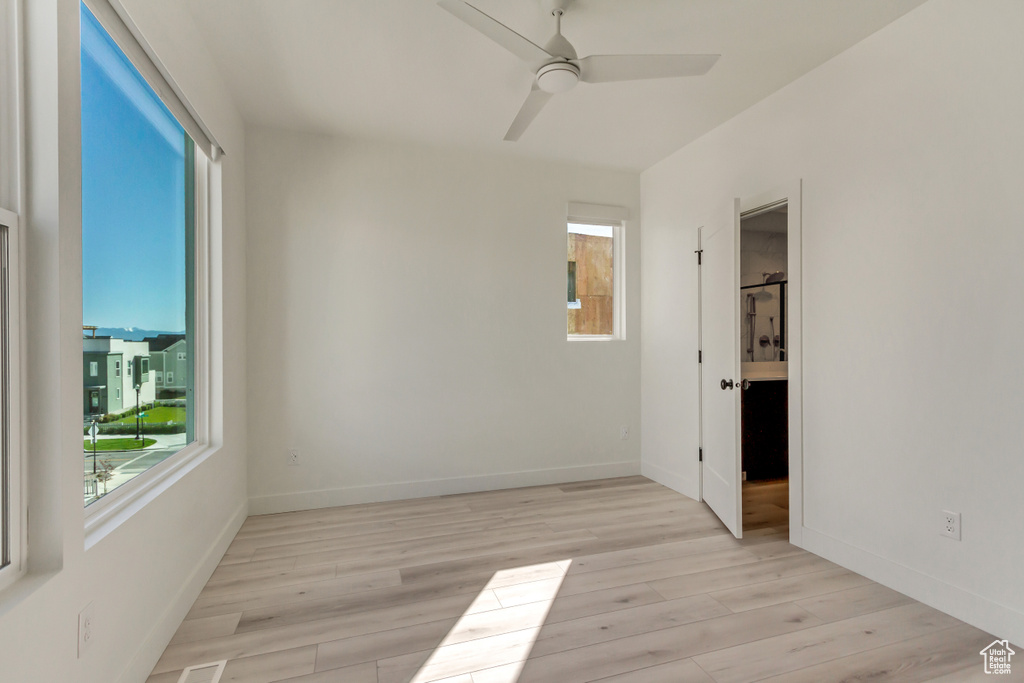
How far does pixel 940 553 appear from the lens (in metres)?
2.15

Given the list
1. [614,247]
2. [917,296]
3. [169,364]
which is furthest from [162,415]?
[614,247]

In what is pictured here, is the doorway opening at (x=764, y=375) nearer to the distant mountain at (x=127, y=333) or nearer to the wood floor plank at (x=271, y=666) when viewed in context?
the wood floor plank at (x=271, y=666)

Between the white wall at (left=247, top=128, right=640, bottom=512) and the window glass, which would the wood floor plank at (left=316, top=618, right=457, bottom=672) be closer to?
the white wall at (left=247, top=128, right=640, bottom=512)

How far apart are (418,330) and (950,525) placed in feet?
10.4

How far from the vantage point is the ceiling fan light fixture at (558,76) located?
6.80 ft

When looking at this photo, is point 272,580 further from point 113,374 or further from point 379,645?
point 113,374

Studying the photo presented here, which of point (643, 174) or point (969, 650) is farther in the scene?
point (643, 174)

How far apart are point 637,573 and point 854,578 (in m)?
1.05

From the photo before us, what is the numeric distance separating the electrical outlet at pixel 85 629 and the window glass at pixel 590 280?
3.46 metres

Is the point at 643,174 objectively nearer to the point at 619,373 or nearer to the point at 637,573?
the point at 619,373

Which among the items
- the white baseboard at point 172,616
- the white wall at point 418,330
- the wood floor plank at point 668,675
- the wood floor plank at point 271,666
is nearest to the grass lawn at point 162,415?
the white baseboard at point 172,616

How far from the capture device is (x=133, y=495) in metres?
1.82

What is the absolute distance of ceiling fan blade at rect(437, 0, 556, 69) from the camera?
1.74 m

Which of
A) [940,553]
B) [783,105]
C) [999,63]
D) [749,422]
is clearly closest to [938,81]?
[999,63]
